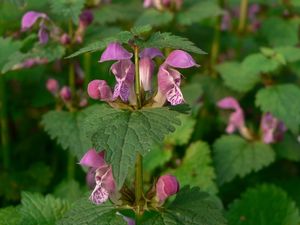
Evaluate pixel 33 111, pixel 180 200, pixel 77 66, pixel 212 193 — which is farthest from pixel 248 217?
pixel 33 111

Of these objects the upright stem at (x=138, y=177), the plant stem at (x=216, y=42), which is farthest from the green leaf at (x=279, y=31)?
the upright stem at (x=138, y=177)

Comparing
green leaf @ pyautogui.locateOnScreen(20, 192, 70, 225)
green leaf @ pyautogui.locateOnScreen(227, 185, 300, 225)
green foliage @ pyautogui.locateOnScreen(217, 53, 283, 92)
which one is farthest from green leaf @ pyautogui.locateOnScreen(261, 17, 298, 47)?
green leaf @ pyautogui.locateOnScreen(20, 192, 70, 225)

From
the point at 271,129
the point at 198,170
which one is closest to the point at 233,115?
the point at 271,129

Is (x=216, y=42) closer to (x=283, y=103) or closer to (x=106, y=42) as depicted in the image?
(x=283, y=103)

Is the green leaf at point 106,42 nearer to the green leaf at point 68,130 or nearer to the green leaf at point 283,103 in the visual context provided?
the green leaf at point 68,130

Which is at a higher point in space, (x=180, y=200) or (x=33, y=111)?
(x=180, y=200)

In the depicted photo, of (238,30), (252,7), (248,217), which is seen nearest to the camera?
(248,217)

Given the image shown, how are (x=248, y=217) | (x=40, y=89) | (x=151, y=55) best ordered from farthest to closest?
(x=40, y=89) < (x=248, y=217) < (x=151, y=55)

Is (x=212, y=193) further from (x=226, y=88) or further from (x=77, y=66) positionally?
(x=77, y=66)
